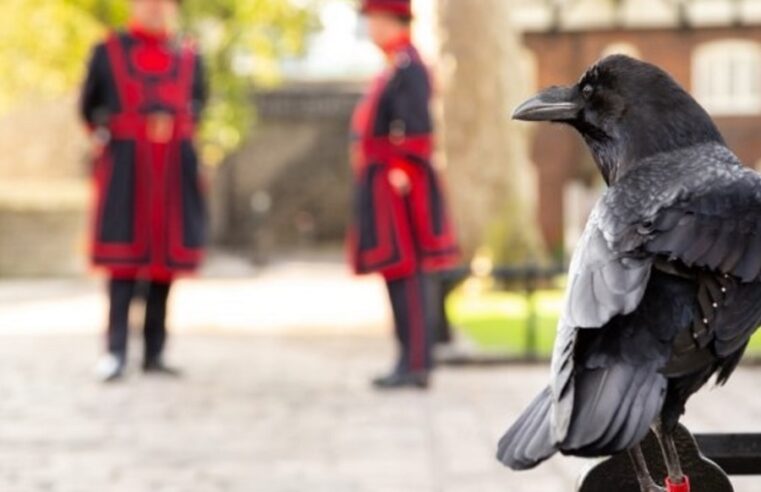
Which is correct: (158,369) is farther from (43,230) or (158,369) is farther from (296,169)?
(296,169)

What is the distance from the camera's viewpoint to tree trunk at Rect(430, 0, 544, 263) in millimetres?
14273

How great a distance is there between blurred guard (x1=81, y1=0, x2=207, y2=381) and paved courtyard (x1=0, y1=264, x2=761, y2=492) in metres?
0.57

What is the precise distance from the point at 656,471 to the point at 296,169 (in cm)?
2535

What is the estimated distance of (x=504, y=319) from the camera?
1090 centimetres

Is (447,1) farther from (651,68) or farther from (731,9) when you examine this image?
(731,9)

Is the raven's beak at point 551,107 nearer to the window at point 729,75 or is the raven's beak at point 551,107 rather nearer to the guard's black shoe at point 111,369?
the guard's black shoe at point 111,369

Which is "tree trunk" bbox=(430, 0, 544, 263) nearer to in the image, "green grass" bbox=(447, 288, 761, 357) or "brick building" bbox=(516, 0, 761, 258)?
"green grass" bbox=(447, 288, 761, 357)

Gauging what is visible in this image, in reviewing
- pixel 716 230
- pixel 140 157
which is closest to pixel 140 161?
pixel 140 157

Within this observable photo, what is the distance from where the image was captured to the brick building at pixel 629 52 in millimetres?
25641

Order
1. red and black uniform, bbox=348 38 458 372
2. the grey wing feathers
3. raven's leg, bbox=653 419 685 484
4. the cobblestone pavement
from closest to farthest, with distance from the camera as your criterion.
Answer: the grey wing feathers
raven's leg, bbox=653 419 685 484
the cobblestone pavement
red and black uniform, bbox=348 38 458 372

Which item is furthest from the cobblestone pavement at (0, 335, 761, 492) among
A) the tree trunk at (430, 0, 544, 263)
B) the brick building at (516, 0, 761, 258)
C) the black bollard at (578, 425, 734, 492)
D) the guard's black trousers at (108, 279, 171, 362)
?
the brick building at (516, 0, 761, 258)

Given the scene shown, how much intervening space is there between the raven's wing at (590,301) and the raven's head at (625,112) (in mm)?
221

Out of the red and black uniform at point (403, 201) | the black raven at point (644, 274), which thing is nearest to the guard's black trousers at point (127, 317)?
the red and black uniform at point (403, 201)

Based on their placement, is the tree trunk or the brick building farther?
the brick building
